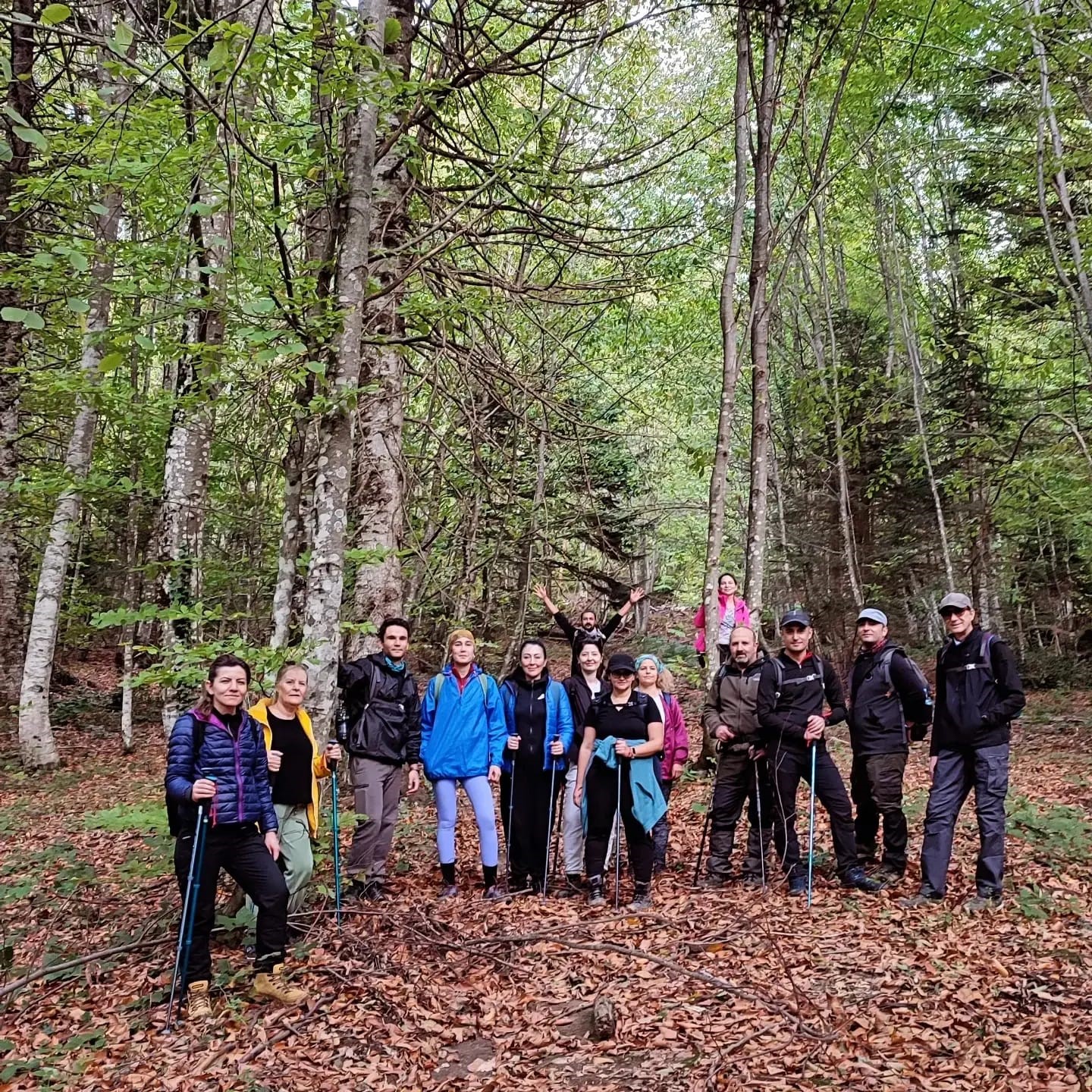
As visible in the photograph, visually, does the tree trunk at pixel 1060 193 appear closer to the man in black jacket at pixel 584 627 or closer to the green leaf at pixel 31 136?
the man in black jacket at pixel 584 627

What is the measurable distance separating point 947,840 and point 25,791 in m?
10.7

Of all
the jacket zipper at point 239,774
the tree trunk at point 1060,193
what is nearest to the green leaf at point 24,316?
the jacket zipper at point 239,774

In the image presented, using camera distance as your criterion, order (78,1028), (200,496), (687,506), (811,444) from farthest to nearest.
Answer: (811,444)
(687,506)
(200,496)
(78,1028)

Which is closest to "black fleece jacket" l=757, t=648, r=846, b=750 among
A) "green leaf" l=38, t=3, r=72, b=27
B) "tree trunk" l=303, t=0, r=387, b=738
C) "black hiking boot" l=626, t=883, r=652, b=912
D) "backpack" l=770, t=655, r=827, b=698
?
"backpack" l=770, t=655, r=827, b=698

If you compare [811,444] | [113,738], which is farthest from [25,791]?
[811,444]

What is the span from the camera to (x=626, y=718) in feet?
20.3

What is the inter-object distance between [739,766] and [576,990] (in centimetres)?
240

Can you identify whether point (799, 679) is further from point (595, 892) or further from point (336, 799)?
point (336, 799)

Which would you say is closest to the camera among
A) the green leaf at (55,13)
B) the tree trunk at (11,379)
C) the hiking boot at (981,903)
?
the green leaf at (55,13)

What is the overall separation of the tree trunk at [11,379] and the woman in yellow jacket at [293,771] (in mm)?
4788

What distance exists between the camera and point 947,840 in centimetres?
568

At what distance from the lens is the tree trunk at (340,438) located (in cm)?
545

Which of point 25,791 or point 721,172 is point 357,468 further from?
point 721,172

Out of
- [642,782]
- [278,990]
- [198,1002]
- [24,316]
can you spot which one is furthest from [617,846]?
[24,316]
